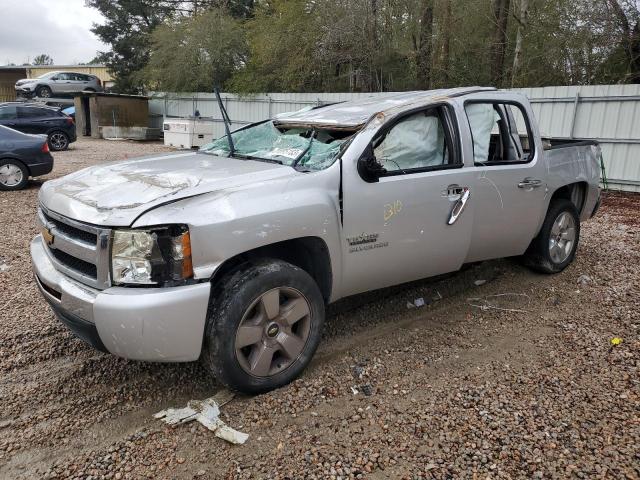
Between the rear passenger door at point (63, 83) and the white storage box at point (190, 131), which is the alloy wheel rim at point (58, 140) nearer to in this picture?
the white storage box at point (190, 131)

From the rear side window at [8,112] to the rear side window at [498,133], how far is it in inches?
694

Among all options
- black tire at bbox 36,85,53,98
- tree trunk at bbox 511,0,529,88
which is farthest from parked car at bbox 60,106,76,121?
tree trunk at bbox 511,0,529,88

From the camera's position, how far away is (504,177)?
4.23 metres

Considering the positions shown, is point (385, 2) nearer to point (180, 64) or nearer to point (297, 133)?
point (180, 64)

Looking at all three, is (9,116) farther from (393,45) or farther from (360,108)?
(360,108)

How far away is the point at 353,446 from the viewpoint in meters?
2.63

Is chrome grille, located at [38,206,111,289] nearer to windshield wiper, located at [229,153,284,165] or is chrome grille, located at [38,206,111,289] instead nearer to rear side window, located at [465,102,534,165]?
windshield wiper, located at [229,153,284,165]

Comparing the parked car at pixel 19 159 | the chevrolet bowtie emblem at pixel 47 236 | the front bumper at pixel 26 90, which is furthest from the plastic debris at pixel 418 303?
the front bumper at pixel 26 90

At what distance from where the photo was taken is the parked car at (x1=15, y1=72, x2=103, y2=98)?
103 feet

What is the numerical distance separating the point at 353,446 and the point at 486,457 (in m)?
0.66

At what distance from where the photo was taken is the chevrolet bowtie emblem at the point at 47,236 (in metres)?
3.14

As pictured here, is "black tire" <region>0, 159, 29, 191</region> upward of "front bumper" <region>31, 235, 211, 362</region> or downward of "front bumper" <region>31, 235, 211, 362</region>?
downward

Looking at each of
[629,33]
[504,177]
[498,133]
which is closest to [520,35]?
[629,33]

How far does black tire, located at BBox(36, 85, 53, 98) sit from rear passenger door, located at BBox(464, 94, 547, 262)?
33719mm
